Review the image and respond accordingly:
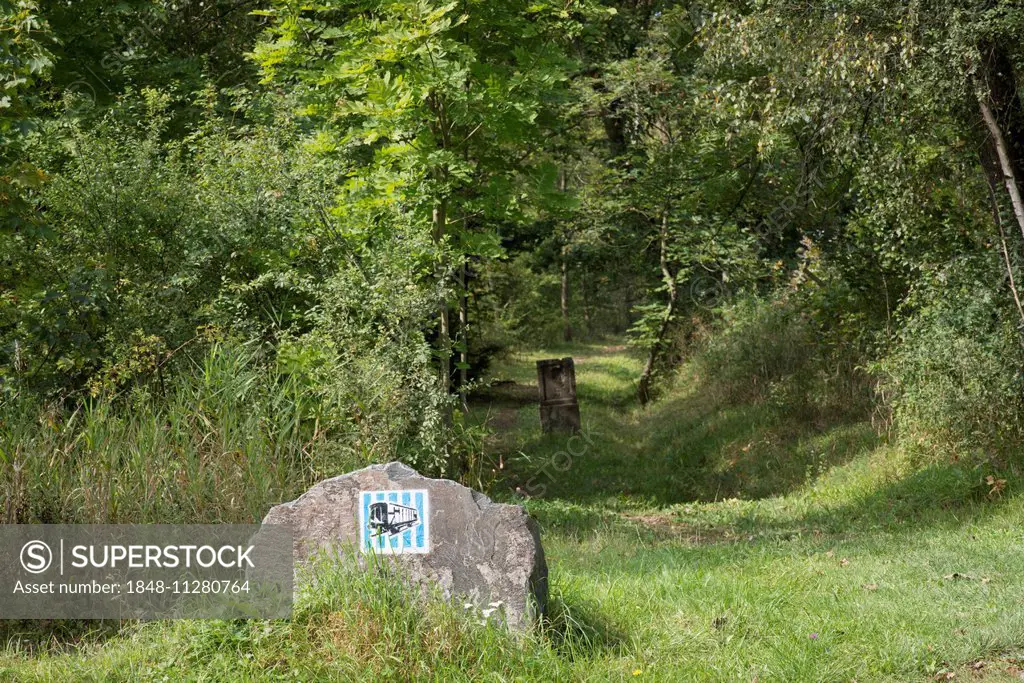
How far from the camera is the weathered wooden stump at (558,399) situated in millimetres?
16359

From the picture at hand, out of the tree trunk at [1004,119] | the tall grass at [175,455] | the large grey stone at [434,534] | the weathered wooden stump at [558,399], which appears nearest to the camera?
the large grey stone at [434,534]

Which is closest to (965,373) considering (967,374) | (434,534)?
(967,374)

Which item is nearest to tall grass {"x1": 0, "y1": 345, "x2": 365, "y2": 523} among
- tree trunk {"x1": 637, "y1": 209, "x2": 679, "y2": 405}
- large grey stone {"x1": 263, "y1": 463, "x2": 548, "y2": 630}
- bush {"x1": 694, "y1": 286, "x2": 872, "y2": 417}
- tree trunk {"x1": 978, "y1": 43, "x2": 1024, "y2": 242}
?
large grey stone {"x1": 263, "y1": 463, "x2": 548, "y2": 630}

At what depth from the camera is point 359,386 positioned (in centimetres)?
793

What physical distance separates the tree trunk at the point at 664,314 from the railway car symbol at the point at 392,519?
12379mm

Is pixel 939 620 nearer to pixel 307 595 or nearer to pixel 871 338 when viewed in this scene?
pixel 307 595

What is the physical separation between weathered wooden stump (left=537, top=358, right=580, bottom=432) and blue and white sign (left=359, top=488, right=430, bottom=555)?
11014mm

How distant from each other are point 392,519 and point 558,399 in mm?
11175

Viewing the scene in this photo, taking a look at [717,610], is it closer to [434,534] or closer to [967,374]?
[434,534]

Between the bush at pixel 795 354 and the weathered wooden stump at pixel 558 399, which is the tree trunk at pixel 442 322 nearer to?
the bush at pixel 795 354

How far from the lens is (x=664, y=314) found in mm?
17922

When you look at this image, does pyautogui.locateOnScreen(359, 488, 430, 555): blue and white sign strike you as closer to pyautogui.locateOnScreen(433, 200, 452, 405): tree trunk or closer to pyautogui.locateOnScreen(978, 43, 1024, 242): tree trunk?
pyautogui.locateOnScreen(433, 200, 452, 405): tree trunk

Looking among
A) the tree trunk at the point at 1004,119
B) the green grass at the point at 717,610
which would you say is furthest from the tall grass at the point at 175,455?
the tree trunk at the point at 1004,119

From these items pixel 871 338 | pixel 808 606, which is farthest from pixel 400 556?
pixel 871 338
